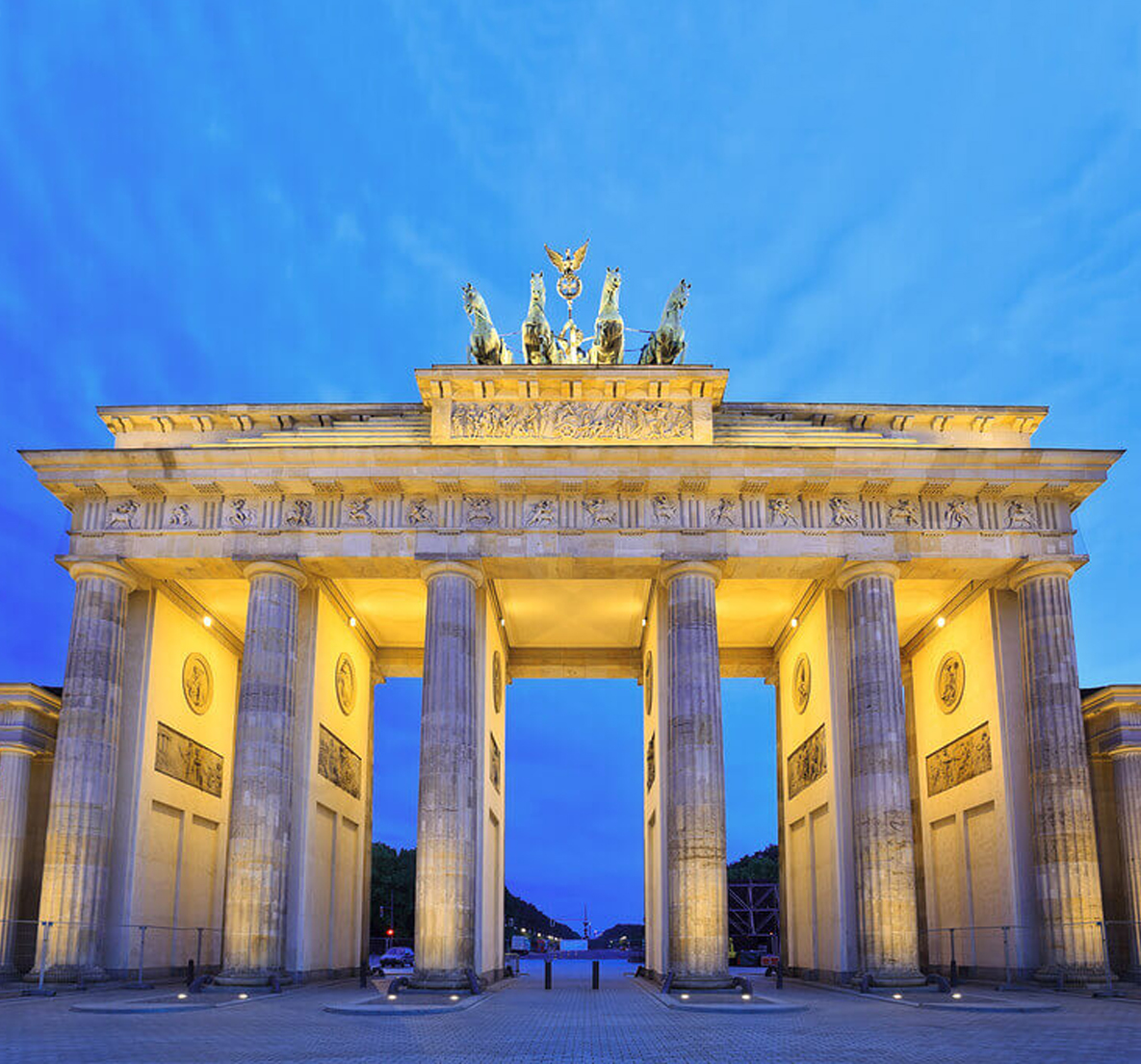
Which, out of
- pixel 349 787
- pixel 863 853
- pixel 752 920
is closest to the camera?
pixel 863 853

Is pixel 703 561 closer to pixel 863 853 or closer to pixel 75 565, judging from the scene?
pixel 863 853

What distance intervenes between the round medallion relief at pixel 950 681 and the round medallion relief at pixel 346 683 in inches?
681

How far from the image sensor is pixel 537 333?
30.4 metres

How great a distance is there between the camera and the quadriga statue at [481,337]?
30.2 meters

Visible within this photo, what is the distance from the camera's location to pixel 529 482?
1080 inches

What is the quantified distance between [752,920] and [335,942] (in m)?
30.5

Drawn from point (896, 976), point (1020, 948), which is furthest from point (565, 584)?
point (1020, 948)

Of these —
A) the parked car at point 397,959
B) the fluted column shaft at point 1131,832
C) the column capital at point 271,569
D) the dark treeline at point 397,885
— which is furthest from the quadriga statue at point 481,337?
the dark treeline at point 397,885

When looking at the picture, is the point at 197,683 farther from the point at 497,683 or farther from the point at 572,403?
the point at 572,403

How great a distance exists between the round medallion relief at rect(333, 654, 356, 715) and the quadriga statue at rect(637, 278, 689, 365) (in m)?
12.3

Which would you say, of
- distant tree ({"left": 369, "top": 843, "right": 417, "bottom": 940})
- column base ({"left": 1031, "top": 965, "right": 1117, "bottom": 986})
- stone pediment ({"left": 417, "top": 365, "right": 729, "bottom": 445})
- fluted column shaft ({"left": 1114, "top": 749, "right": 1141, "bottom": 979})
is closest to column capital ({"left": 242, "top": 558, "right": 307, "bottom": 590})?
stone pediment ({"left": 417, "top": 365, "right": 729, "bottom": 445})

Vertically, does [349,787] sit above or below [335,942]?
above

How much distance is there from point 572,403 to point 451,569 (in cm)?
558

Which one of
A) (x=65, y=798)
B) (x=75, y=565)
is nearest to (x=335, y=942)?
(x=65, y=798)
